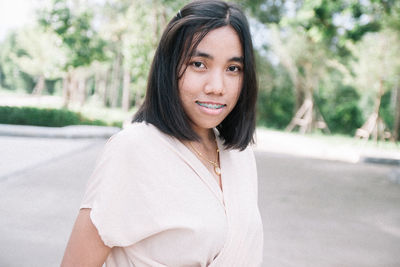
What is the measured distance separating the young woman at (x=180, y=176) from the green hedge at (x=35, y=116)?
1290cm

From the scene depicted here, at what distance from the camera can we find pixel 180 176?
3.69 feet

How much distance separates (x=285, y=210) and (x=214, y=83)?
4.41m

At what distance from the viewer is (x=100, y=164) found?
3.52 ft

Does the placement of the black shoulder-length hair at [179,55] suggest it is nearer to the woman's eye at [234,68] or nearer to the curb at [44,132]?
the woman's eye at [234,68]

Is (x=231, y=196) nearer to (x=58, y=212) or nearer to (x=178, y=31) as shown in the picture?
(x=178, y=31)

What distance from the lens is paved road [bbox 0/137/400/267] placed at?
372 centimetres

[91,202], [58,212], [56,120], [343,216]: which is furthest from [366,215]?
[56,120]

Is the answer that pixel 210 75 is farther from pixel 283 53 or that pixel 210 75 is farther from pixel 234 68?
pixel 283 53

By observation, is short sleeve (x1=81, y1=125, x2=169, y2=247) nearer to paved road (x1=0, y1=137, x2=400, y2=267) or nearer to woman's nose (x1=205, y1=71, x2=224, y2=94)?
woman's nose (x1=205, y1=71, x2=224, y2=94)

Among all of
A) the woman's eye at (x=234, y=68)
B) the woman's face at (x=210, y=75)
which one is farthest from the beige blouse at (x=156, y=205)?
the woman's eye at (x=234, y=68)

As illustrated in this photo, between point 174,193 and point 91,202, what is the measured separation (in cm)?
22

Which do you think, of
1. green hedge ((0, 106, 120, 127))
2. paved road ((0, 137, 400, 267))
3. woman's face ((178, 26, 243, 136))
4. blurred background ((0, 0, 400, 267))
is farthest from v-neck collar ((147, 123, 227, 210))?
green hedge ((0, 106, 120, 127))

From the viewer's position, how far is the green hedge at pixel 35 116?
12922mm

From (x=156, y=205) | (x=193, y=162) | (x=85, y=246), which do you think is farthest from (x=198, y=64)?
(x=85, y=246)
